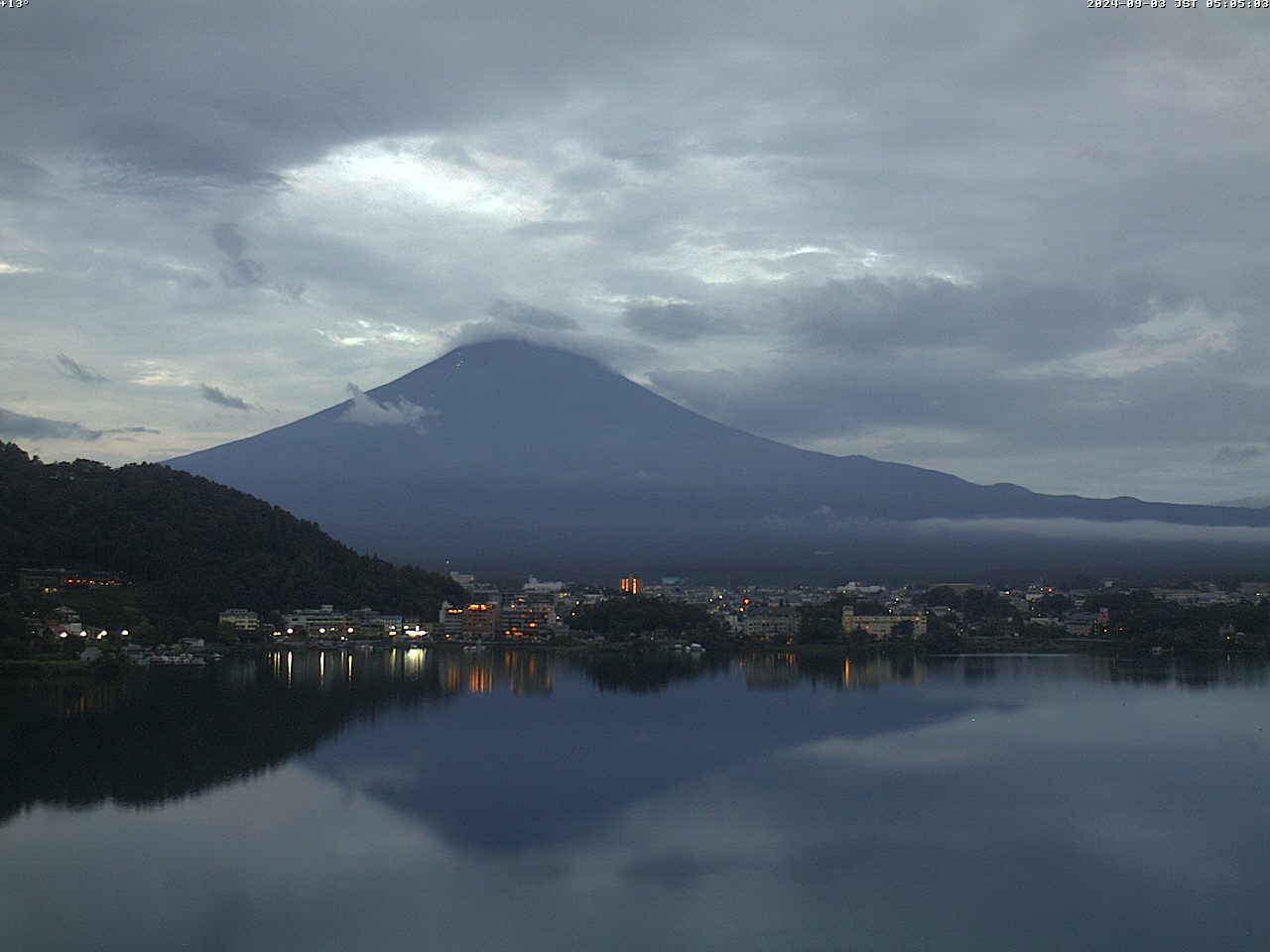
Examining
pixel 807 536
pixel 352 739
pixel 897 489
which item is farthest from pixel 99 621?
pixel 897 489

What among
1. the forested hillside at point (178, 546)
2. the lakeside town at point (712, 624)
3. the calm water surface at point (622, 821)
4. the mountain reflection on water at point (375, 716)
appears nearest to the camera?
the calm water surface at point (622, 821)

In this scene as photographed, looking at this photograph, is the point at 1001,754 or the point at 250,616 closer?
the point at 1001,754

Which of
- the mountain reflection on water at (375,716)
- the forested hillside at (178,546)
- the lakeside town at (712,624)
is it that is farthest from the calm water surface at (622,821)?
the forested hillside at (178,546)

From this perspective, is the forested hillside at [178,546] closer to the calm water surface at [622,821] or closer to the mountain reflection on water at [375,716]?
the mountain reflection on water at [375,716]

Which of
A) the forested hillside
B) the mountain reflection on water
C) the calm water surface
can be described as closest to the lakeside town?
the forested hillside

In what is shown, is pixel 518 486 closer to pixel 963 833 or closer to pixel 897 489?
pixel 897 489

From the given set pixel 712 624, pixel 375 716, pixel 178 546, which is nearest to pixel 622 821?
pixel 375 716
